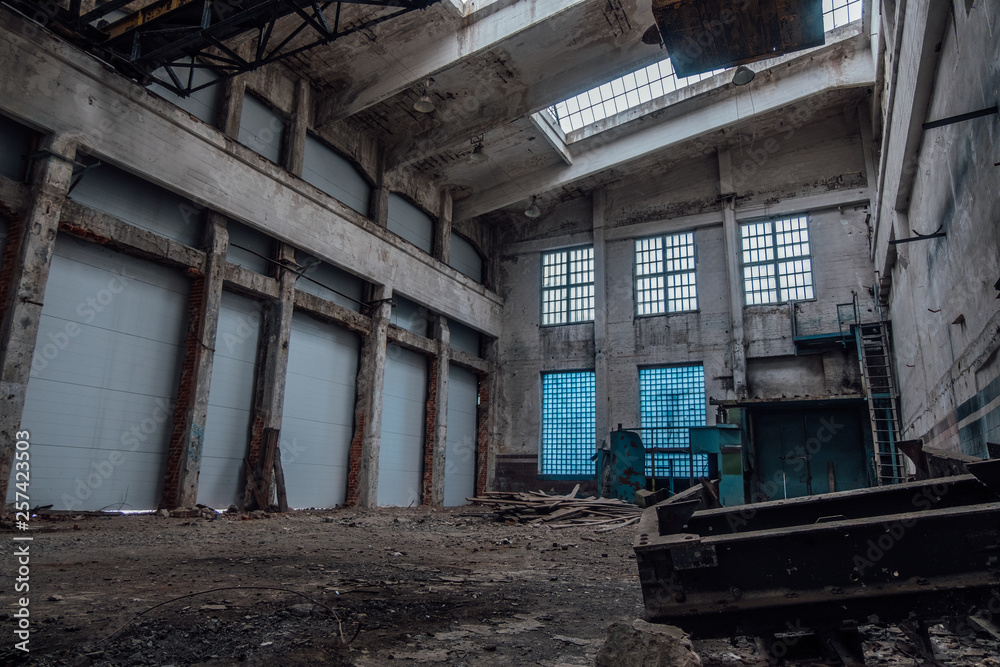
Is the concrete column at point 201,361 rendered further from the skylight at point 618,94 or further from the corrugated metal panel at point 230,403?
the skylight at point 618,94

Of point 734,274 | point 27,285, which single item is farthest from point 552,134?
point 27,285

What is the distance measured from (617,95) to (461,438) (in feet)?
37.6

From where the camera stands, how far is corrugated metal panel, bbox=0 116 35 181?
372 inches

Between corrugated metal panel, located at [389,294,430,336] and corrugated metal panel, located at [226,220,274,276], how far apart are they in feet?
13.6

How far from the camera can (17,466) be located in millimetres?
8836

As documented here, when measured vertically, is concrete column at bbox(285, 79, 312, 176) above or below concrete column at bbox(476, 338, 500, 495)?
above

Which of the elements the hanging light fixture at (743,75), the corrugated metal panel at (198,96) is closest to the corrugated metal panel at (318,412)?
the corrugated metal panel at (198,96)

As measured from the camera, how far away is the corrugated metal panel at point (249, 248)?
12930 mm

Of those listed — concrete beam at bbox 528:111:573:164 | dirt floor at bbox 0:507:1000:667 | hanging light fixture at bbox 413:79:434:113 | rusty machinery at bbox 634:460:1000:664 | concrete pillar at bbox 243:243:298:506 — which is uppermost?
concrete beam at bbox 528:111:573:164

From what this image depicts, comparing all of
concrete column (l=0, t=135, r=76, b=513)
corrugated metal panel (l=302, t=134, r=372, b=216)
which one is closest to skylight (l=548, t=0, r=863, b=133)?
corrugated metal panel (l=302, t=134, r=372, b=216)

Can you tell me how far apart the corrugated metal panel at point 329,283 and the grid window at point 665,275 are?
8.83 m

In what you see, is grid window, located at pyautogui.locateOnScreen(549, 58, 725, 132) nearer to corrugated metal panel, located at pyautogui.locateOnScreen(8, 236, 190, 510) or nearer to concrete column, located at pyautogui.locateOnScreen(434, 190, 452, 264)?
concrete column, located at pyautogui.locateOnScreen(434, 190, 452, 264)

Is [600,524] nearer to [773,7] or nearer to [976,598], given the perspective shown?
[773,7]

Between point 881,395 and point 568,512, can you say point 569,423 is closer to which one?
point 568,512
